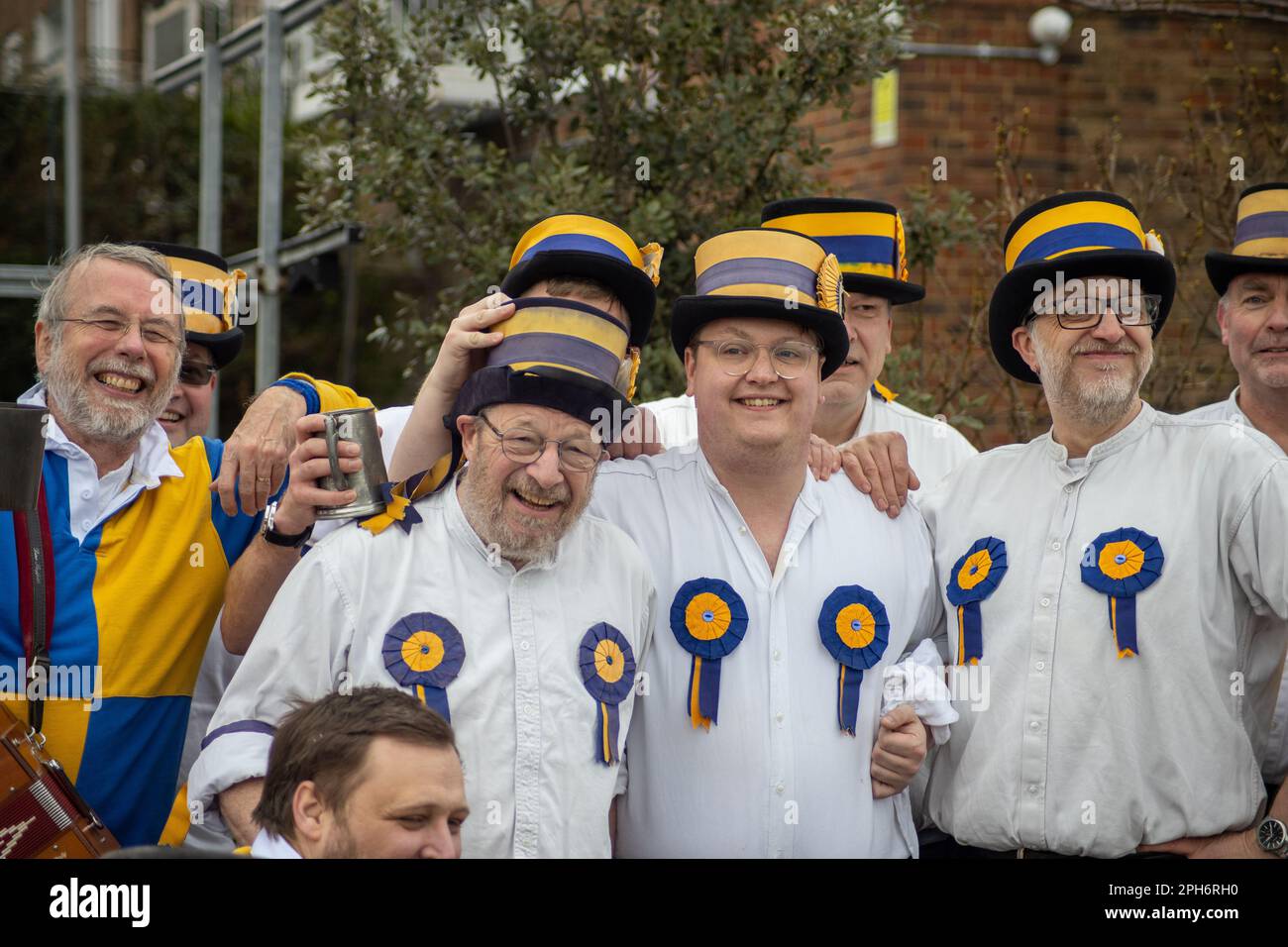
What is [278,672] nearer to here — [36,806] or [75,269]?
[36,806]

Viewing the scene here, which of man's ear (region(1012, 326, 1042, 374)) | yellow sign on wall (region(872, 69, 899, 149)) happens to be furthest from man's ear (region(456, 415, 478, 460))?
yellow sign on wall (region(872, 69, 899, 149))

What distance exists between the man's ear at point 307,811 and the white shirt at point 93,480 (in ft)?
4.33

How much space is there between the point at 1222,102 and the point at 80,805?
23.4ft

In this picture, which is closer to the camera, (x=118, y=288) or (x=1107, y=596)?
(x=1107, y=596)

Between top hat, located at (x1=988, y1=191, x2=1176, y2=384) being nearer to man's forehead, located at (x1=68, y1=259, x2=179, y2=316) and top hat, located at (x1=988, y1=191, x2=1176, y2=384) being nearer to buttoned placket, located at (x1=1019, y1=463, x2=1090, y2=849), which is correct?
buttoned placket, located at (x1=1019, y1=463, x2=1090, y2=849)

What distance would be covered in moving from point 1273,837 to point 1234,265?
1.91 metres

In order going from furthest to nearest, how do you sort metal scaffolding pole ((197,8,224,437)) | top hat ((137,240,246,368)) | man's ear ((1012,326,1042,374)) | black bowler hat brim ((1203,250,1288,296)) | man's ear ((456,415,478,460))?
metal scaffolding pole ((197,8,224,437))
top hat ((137,240,246,368))
black bowler hat brim ((1203,250,1288,296))
man's ear ((1012,326,1042,374))
man's ear ((456,415,478,460))

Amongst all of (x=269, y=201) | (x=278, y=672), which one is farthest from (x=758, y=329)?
(x=269, y=201)

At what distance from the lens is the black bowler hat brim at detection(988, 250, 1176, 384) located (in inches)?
158

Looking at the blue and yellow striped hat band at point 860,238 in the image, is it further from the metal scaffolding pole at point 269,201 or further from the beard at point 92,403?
the metal scaffolding pole at point 269,201

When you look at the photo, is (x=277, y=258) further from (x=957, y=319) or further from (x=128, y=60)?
(x=128, y=60)

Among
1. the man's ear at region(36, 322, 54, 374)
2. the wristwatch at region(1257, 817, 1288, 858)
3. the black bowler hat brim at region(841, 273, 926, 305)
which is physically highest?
the black bowler hat brim at region(841, 273, 926, 305)

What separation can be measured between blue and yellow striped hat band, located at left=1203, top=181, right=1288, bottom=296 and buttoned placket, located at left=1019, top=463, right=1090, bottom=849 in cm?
124

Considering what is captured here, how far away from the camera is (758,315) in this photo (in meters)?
3.99
